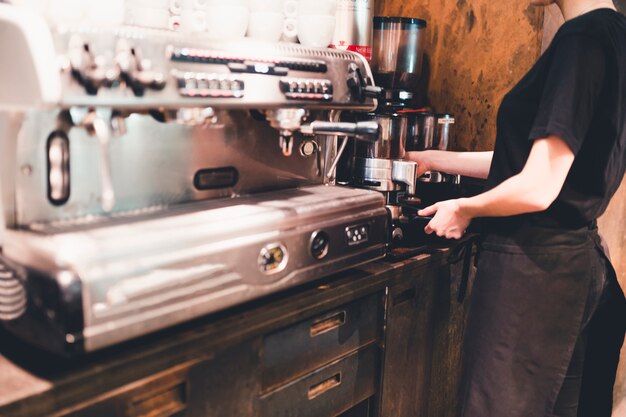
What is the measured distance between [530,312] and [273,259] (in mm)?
666

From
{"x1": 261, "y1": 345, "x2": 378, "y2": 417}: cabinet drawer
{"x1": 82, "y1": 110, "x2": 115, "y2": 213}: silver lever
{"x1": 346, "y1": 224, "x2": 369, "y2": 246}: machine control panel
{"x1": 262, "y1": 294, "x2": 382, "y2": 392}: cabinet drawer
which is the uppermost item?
{"x1": 82, "y1": 110, "x2": 115, "y2": 213}: silver lever

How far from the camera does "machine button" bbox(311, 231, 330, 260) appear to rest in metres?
1.38

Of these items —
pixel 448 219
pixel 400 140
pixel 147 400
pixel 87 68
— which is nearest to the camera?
pixel 87 68

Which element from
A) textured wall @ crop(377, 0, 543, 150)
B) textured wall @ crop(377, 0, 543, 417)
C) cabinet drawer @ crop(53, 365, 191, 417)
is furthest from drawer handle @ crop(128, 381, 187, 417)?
textured wall @ crop(377, 0, 543, 150)

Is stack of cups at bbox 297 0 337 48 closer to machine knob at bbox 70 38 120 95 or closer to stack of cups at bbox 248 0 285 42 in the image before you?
stack of cups at bbox 248 0 285 42

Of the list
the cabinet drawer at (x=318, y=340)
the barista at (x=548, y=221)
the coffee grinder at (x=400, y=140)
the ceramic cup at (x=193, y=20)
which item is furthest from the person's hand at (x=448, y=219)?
the ceramic cup at (x=193, y=20)

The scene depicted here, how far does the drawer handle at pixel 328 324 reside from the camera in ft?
4.92

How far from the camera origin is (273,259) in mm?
1295

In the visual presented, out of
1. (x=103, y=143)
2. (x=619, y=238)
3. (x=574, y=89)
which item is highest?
(x=574, y=89)

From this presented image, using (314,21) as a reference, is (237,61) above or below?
below

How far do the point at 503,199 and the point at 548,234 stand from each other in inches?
6.6

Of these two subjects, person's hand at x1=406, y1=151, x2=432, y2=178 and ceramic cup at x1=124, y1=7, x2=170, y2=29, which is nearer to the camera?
ceramic cup at x1=124, y1=7, x2=170, y2=29

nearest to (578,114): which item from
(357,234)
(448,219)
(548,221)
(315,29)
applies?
(548,221)

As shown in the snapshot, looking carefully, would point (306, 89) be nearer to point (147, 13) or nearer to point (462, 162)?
point (147, 13)
